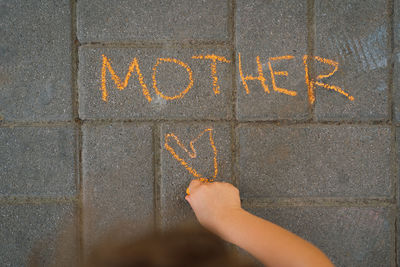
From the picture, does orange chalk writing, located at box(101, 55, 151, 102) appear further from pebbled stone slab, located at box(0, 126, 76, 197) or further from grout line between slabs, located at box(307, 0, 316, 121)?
grout line between slabs, located at box(307, 0, 316, 121)

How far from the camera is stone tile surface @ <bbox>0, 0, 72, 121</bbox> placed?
1.54 meters

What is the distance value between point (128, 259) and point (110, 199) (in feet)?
2.35

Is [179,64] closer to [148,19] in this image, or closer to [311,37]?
[148,19]

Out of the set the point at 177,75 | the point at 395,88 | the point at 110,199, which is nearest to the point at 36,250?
the point at 110,199

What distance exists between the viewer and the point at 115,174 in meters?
1.55

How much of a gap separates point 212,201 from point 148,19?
977 millimetres

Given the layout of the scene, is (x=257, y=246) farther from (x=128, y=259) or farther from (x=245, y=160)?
(x=128, y=259)

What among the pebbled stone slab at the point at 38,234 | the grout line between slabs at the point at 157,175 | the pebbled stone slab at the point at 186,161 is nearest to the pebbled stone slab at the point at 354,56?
the pebbled stone slab at the point at 186,161

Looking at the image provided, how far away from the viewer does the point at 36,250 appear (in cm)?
155

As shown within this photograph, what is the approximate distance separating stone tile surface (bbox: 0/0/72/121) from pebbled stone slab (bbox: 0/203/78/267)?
0.48 meters

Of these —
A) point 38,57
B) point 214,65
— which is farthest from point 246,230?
point 38,57

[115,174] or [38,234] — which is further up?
[115,174]

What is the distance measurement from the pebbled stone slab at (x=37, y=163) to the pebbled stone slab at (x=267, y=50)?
932 mm

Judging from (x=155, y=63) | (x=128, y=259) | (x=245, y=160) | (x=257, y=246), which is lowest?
(x=257, y=246)
